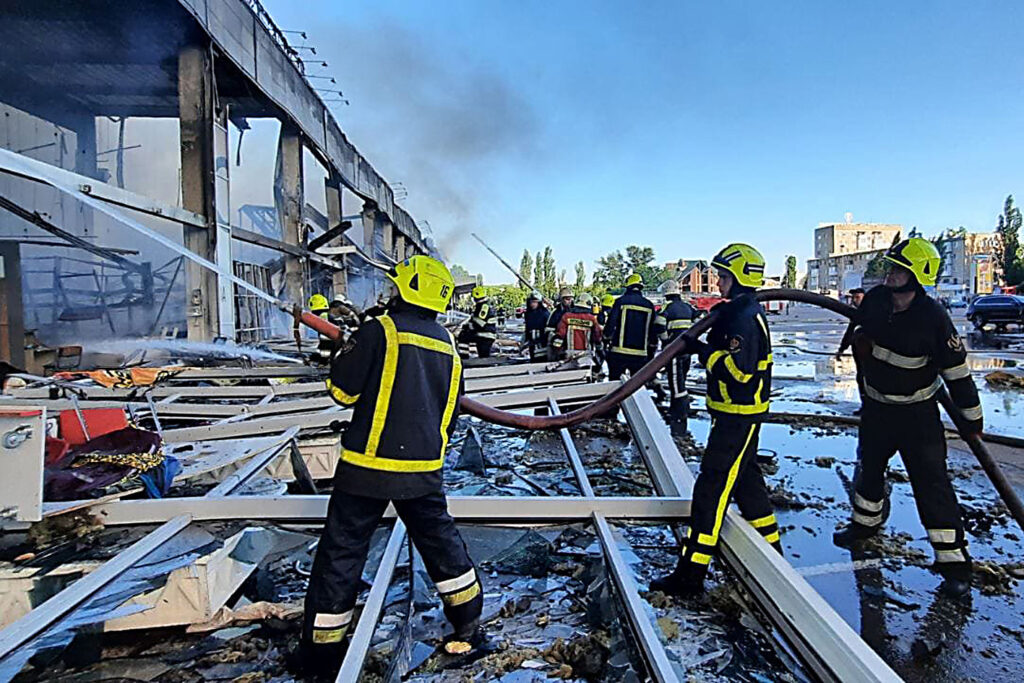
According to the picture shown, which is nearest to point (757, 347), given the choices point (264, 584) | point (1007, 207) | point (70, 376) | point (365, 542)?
point (365, 542)

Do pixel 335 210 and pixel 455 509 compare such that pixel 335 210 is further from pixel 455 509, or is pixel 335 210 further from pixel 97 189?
pixel 455 509

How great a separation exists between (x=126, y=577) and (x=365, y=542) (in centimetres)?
87

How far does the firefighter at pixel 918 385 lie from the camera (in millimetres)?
2990

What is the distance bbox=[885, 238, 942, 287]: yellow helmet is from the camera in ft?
9.91

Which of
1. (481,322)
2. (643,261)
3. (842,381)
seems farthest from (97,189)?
(643,261)

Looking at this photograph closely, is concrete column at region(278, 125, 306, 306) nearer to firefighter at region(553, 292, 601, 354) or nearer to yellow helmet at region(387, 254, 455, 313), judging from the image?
firefighter at region(553, 292, 601, 354)

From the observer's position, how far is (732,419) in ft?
9.04

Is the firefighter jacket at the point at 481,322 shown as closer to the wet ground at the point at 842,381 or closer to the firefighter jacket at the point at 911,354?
the wet ground at the point at 842,381

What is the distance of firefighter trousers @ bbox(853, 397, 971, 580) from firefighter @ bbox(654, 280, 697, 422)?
10.6 ft

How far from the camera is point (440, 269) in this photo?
2.21 meters

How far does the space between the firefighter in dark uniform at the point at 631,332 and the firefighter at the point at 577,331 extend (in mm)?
772

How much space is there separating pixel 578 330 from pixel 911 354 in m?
5.28

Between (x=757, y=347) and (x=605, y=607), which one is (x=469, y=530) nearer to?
(x=605, y=607)

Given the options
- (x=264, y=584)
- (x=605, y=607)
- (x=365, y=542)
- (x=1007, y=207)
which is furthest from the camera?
(x=1007, y=207)
